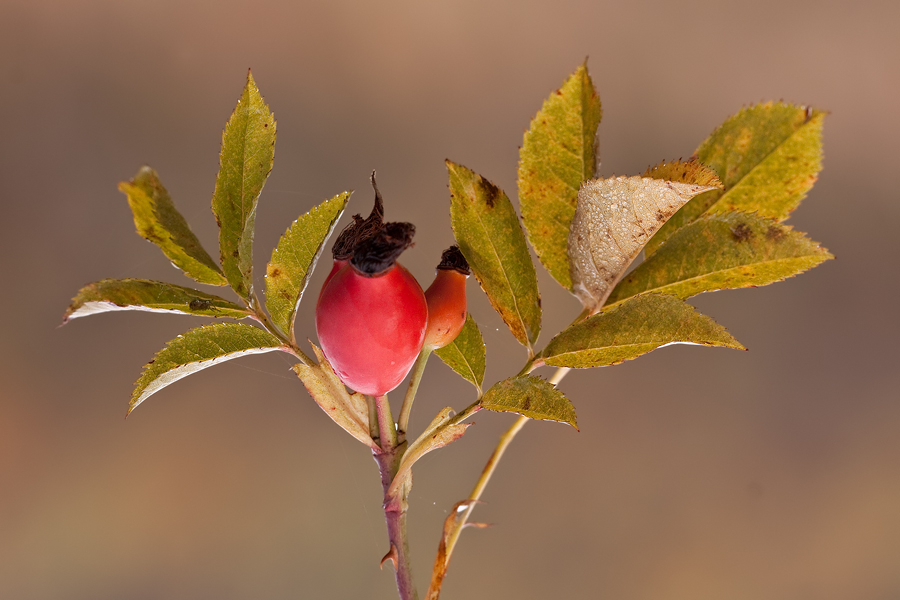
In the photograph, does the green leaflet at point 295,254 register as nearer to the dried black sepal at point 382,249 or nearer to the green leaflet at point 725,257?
the dried black sepal at point 382,249

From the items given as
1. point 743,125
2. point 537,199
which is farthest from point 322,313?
point 743,125

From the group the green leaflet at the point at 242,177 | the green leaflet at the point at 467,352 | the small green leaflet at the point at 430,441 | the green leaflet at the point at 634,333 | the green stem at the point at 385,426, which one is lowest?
the small green leaflet at the point at 430,441

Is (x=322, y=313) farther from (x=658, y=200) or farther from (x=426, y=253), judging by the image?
(x=426, y=253)

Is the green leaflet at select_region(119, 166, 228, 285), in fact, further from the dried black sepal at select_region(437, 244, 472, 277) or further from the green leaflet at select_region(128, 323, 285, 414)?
the dried black sepal at select_region(437, 244, 472, 277)

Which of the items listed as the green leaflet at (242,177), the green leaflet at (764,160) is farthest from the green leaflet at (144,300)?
the green leaflet at (764,160)

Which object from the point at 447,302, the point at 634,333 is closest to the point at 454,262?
the point at 447,302

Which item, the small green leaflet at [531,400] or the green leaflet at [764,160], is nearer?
the small green leaflet at [531,400]
